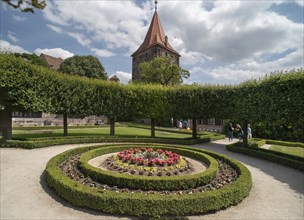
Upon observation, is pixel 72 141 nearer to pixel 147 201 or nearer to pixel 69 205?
pixel 69 205

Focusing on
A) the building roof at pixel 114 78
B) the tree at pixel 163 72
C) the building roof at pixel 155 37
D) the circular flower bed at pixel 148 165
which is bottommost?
the circular flower bed at pixel 148 165

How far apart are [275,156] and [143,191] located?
11.7m

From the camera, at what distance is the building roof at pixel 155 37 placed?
67.0 meters

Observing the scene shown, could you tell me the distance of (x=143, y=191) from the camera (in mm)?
8438

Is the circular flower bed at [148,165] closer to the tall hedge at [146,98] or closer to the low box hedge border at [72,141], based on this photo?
the low box hedge border at [72,141]

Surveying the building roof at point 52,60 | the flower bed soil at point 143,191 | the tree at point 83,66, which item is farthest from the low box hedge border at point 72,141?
the building roof at point 52,60

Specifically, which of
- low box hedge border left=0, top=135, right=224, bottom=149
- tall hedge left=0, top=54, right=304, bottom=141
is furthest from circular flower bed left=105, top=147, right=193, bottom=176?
tall hedge left=0, top=54, right=304, bottom=141

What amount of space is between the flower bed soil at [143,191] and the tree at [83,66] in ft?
143

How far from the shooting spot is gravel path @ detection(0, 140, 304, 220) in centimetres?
719

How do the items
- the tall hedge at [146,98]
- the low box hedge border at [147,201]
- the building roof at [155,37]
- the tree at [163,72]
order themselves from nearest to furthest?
1. the low box hedge border at [147,201]
2. the tall hedge at [146,98]
3. the tree at [163,72]
4. the building roof at [155,37]

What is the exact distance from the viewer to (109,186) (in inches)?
347

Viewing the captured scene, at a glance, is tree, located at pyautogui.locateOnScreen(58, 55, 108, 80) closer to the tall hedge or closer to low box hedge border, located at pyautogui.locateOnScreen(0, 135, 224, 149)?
the tall hedge

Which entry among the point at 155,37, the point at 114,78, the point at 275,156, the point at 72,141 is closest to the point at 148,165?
the point at 275,156

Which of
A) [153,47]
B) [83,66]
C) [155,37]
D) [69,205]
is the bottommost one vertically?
[69,205]
